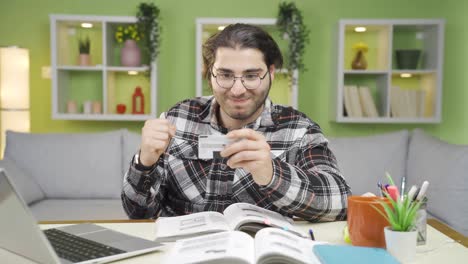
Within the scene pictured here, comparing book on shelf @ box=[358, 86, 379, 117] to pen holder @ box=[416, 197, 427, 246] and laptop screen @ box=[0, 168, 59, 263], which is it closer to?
pen holder @ box=[416, 197, 427, 246]

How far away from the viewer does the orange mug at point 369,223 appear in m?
1.07

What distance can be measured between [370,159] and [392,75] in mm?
1174

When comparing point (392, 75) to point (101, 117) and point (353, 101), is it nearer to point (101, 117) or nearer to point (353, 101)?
point (353, 101)

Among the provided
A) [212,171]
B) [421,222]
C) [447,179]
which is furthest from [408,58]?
[421,222]

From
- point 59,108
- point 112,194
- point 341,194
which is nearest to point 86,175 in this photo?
point 112,194

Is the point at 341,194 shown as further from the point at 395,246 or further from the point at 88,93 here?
the point at 88,93

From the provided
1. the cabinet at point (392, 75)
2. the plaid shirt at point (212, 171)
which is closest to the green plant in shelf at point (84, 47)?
the cabinet at point (392, 75)

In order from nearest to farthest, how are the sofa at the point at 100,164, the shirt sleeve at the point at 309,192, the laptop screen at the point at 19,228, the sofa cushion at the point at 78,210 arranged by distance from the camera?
the laptop screen at the point at 19,228, the shirt sleeve at the point at 309,192, the sofa cushion at the point at 78,210, the sofa at the point at 100,164

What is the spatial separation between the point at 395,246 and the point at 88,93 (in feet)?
11.2

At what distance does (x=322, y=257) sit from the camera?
3.11ft

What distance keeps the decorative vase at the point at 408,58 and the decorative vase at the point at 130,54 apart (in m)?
2.02

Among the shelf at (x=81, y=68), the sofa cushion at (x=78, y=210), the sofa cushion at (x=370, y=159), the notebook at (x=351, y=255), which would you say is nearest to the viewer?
the notebook at (x=351, y=255)

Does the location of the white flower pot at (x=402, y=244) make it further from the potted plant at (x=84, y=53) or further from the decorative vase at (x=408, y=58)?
the potted plant at (x=84, y=53)

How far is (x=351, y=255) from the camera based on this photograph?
984 mm
